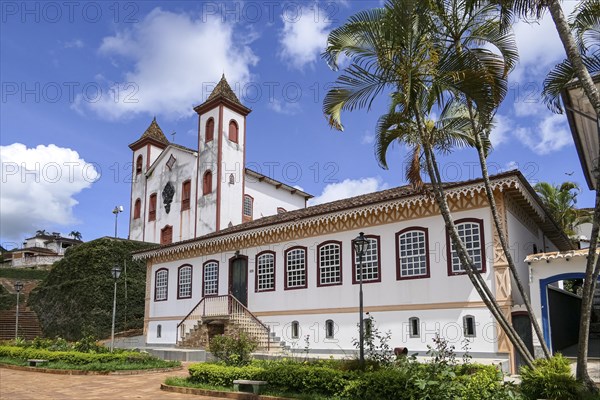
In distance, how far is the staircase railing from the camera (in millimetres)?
20281

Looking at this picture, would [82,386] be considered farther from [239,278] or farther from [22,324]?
[22,324]

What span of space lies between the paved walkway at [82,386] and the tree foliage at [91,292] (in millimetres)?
13118

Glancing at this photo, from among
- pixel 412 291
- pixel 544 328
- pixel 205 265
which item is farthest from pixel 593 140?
pixel 205 265

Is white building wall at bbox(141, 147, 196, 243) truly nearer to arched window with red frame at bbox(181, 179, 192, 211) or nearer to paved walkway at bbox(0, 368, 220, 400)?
arched window with red frame at bbox(181, 179, 192, 211)

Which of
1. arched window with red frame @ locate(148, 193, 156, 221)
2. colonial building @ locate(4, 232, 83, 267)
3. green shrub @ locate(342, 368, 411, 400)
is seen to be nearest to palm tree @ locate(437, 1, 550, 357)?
green shrub @ locate(342, 368, 411, 400)

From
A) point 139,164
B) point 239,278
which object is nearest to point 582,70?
point 239,278

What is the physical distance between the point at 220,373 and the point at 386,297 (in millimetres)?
7399

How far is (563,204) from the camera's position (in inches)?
1334

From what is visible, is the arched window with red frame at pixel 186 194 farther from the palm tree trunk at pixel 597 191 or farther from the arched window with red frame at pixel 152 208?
the palm tree trunk at pixel 597 191

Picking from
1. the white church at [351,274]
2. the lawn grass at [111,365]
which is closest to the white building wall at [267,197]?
the white church at [351,274]

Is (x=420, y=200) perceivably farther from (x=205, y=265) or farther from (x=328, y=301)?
(x=205, y=265)

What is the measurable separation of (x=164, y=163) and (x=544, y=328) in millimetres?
31636

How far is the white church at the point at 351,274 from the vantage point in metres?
15.6

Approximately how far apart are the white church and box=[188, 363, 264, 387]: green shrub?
665 centimetres
